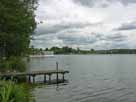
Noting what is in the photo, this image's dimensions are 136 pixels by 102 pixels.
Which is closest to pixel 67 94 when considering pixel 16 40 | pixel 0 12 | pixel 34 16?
pixel 16 40

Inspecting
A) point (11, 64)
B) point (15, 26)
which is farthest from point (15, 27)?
point (11, 64)

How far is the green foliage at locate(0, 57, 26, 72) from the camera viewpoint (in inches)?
1575

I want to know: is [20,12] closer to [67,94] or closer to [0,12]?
[0,12]

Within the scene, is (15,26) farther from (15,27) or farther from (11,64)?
(11,64)

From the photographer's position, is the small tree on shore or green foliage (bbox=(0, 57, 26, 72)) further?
green foliage (bbox=(0, 57, 26, 72))

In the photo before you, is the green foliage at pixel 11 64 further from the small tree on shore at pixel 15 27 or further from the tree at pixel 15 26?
the tree at pixel 15 26

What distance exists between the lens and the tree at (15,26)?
34.8m

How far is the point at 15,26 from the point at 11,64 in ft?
32.7

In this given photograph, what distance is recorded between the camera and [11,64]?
4444cm

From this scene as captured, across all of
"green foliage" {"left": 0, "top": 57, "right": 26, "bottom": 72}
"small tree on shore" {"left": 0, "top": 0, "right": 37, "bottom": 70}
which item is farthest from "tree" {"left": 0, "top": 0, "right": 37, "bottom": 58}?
"green foliage" {"left": 0, "top": 57, "right": 26, "bottom": 72}

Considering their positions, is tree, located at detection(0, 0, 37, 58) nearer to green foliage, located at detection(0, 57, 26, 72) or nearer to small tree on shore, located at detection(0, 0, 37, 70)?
small tree on shore, located at detection(0, 0, 37, 70)

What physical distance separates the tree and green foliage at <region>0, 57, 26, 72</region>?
4.82 ft

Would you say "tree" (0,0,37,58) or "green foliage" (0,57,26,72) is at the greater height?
"tree" (0,0,37,58)

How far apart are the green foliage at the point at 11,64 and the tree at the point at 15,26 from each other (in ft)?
4.82
